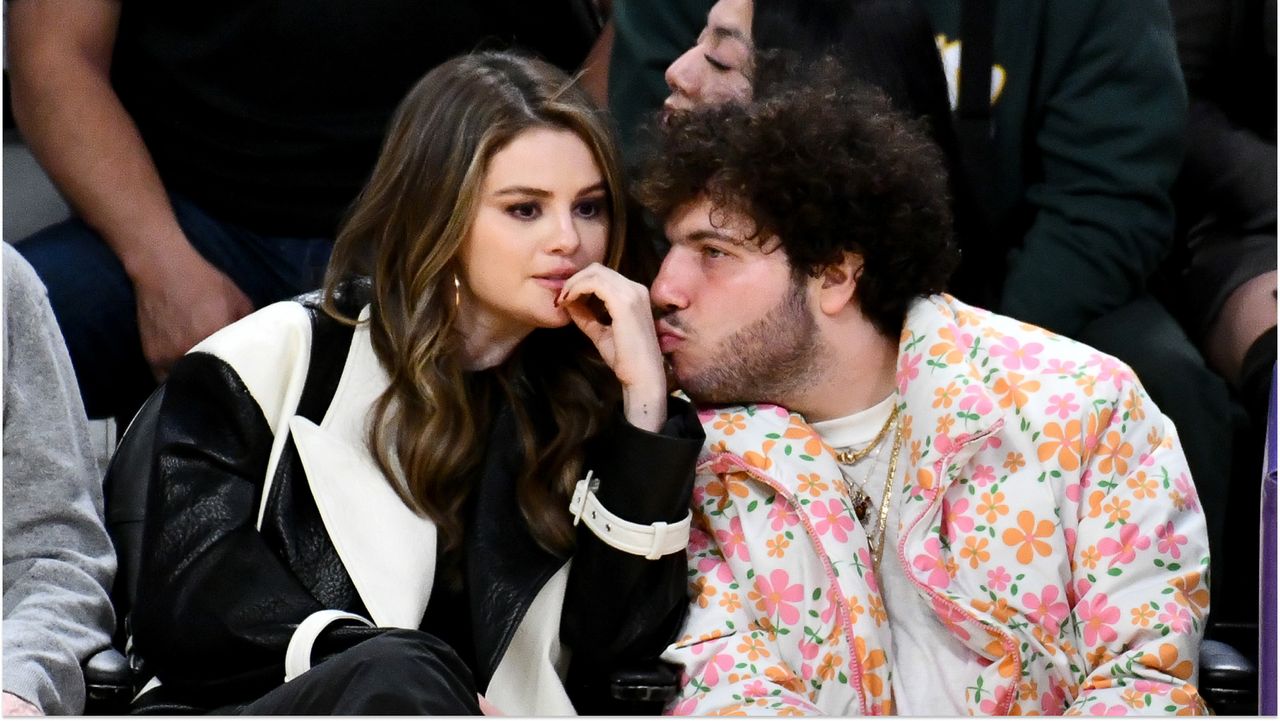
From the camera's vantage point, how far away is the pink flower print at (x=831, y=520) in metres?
2.31

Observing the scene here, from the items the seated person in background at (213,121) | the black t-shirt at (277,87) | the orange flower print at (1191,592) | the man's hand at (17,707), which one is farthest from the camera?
the black t-shirt at (277,87)

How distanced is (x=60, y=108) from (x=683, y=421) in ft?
4.61

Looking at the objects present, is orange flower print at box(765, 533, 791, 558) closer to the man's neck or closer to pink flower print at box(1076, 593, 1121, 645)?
the man's neck

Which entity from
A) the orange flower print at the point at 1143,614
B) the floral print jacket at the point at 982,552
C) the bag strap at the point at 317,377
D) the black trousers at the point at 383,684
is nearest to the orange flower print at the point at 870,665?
the floral print jacket at the point at 982,552

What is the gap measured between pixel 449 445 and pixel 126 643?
1.77ft

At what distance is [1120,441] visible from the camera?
232 centimetres

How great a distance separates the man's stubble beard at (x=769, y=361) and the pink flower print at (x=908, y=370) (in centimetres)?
12

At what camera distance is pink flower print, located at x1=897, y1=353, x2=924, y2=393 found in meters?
2.40

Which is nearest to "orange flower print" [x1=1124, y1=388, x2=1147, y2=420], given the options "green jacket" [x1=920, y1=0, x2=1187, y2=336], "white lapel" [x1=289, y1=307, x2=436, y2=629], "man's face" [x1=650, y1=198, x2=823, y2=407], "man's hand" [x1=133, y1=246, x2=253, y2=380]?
"man's face" [x1=650, y1=198, x2=823, y2=407]

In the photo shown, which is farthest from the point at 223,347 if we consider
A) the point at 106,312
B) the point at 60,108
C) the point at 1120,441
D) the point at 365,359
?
the point at 1120,441

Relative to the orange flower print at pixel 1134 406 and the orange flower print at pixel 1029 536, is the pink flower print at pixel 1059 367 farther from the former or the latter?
the orange flower print at pixel 1029 536

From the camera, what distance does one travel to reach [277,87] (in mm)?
3104

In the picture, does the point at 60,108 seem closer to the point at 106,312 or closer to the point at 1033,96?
the point at 106,312

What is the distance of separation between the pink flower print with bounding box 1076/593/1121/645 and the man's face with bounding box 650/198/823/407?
→ 51 centimetres
